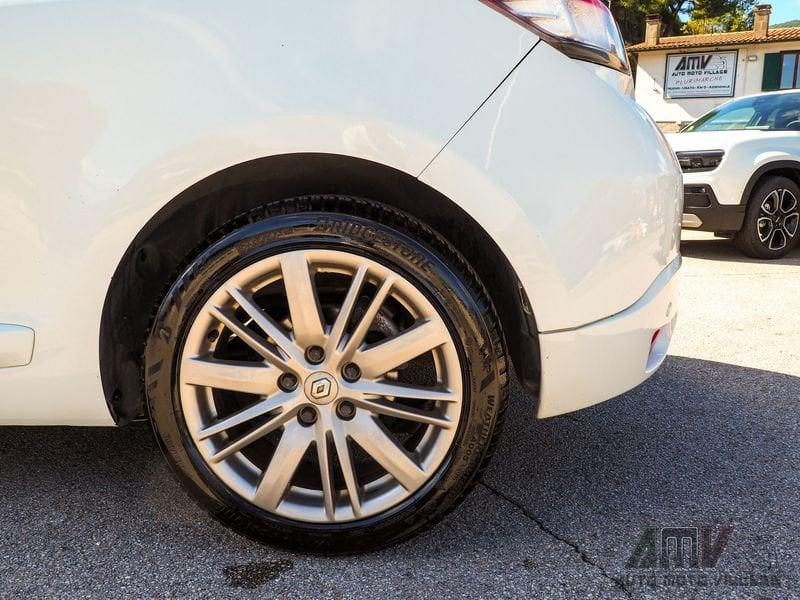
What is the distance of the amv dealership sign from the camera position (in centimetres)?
2964

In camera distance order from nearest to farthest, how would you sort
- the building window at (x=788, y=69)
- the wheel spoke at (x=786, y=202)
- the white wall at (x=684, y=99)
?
the wheel spoke at (x=786, y=202) < the building window at (x=788, y=69) < the white wall at (x=684, y=99)

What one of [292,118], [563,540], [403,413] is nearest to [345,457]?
[403,413]

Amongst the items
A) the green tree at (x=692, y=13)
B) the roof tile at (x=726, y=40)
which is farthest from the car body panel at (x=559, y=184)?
the green tree at (x=692, y=13)

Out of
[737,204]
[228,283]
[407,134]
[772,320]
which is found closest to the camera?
[407,134]

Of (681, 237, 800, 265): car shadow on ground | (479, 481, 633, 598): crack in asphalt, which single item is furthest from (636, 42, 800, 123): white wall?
(479, 481, 633, 598): crack in asphalt

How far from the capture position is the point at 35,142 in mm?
1514

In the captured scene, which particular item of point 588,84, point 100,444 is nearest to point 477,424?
point 588,84

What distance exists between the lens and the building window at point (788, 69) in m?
28.3

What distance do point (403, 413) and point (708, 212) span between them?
4.92 metres

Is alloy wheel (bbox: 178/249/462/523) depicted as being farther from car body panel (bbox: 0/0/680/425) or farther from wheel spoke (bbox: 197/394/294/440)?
car body panel (bbox: 0/0/680/425)

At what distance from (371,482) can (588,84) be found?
1083mm

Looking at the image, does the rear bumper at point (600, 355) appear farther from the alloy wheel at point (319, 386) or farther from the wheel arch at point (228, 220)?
the alloy wheel at point (319, 386)

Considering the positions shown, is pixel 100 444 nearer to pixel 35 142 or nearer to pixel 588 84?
pixel 35 142

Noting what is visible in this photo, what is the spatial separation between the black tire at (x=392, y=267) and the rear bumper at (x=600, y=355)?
0.40 feet
